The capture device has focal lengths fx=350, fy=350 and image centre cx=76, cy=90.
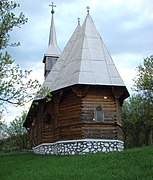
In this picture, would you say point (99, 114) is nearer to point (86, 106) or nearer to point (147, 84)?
point (86, 106)

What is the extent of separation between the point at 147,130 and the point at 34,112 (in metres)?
15.8

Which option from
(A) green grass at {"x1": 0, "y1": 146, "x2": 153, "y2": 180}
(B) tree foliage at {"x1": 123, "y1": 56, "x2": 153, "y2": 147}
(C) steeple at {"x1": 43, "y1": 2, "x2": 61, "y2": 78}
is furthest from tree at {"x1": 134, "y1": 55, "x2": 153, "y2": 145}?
(A) green grass at {"x1": 0, "y1": 146, "x2": 153, "y2": 180}

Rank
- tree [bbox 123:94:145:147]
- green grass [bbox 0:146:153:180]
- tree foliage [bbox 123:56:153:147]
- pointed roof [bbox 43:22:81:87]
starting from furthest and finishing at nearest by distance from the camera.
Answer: tree [bbox 123:94:145:147] → tree foliage [bbox 123:56:153:147] → pointed roof [bbox 43:22:81:87] → green grass [bbox 0:146:153:180]

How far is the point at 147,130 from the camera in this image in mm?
38156

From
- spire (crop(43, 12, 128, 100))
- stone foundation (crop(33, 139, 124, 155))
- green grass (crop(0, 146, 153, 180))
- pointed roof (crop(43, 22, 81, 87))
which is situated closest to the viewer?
green grass (crop(0, 146, 153, 180))

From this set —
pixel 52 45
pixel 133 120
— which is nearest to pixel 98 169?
pixel 52 45

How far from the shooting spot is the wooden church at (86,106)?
18.1 meters

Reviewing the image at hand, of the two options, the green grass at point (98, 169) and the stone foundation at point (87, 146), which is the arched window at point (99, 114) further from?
the green grass at point (98, 169)

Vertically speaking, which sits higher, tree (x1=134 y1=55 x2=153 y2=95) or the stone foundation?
tree (x1=134 y1=55 x2=153 y2=95)

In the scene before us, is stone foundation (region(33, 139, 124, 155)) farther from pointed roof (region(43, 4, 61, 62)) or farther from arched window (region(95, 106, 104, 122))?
pointed roof (region(43, 4, 61, 62))

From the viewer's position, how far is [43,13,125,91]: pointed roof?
1872cm

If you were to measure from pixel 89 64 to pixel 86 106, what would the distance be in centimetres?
257

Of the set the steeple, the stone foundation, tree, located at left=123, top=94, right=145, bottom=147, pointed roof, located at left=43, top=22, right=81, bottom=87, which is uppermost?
the steeple

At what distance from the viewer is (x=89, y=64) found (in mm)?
19469
